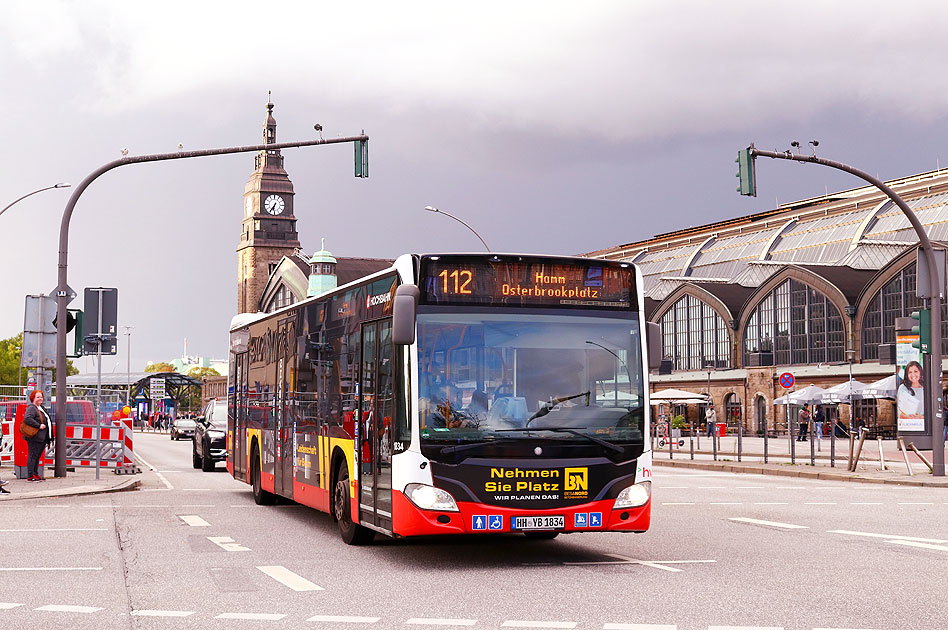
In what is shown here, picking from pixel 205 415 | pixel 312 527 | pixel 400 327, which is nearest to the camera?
pixel 400 327

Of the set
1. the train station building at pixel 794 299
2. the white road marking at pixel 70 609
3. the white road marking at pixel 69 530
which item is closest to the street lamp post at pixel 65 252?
the white road marking at pixel 69 530

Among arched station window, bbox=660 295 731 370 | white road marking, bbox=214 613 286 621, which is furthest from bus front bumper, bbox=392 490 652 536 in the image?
arched station window, bbox=660 295 731 370

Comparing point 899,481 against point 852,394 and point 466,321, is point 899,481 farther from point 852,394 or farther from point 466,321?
point 852,394

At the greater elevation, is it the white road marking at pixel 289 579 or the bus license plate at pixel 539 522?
the bus license plate at pixel 539 522

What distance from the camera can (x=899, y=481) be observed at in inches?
956

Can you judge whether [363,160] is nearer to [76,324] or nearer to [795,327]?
[76,324]

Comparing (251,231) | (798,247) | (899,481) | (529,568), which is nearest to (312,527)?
(529,568)

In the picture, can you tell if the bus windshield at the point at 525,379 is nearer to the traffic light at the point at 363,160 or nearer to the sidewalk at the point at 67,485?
the sidewalk at the point at 67,485

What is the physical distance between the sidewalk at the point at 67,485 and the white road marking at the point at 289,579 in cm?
976

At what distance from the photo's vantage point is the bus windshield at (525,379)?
11.0 m

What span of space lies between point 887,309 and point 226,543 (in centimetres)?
6684

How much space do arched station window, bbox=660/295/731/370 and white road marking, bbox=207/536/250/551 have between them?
249 ft

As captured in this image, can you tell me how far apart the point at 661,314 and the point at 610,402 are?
85.1 m

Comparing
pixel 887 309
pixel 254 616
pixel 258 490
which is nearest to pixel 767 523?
pixel 258 490
